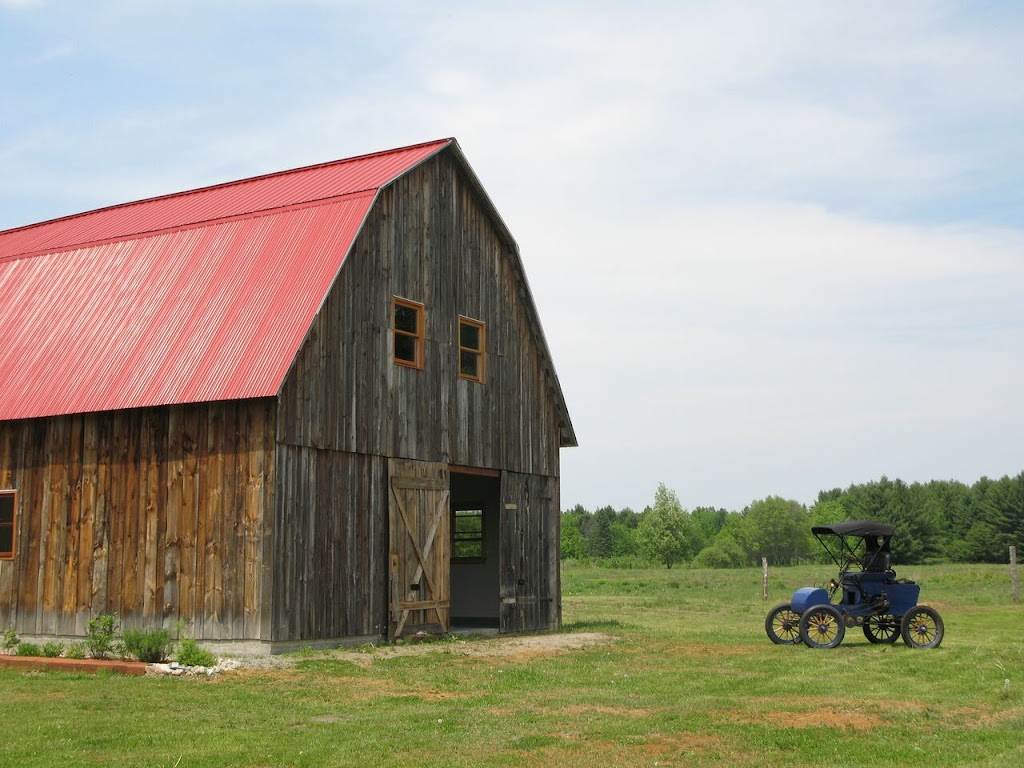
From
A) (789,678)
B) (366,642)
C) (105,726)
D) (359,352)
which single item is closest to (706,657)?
(789,678)

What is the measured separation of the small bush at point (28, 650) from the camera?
61.4 feet

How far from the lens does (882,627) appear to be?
2097 cm

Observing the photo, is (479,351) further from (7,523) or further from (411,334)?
(7,523)

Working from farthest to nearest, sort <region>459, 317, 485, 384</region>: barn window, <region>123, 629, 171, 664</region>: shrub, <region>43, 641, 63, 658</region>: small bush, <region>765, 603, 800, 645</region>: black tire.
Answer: <region>459, 317, 485, 384</region>: barn window < <region>765, 603, 800, 645</region>: black tire < <region>43, 641, 63, 658</region>: small bush < <region>123, 629, 171, 664</region>: shrub

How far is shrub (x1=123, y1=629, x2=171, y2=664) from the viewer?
55.7 feet

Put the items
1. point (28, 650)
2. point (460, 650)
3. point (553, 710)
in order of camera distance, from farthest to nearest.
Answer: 1. point (460, 650)
2. point (28, 650)
3. point (553, 710)

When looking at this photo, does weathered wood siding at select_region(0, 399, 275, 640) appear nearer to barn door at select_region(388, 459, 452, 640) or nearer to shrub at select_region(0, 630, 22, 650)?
shrub at select_region(0, 630, 22, 650)

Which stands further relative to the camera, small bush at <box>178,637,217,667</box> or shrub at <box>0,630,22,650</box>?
shrub at <box>0,630,22,650</box>

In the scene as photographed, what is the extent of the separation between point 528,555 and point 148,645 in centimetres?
967

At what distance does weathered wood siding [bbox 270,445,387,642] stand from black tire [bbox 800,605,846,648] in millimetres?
7277

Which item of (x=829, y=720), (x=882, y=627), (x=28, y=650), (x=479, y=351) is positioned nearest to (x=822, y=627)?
(x=882, y=627)

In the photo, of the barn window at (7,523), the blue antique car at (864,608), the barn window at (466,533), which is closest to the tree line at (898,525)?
the barn window at (466,533)

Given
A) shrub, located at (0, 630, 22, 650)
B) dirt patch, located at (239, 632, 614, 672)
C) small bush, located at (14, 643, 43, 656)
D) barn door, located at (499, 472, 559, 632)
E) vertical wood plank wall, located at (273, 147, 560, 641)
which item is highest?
vertical wood plank wall, located at (273, 147, 560, 641)

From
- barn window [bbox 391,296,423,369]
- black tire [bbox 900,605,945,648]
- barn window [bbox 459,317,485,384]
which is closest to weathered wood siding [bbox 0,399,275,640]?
barn window [bbox 391,296,423,369]
